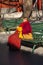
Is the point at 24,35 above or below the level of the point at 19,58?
above

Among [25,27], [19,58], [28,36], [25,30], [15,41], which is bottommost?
[19,58]

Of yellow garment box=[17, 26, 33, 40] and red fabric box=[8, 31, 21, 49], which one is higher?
yellow garment box=[17, 26, 33, 40]

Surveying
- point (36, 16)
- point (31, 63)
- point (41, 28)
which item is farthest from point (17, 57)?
point (36, 16)

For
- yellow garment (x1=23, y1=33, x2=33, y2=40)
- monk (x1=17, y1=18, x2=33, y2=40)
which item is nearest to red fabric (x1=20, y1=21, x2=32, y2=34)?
monk (x1=17, y1=18, x2=33, y2=40)

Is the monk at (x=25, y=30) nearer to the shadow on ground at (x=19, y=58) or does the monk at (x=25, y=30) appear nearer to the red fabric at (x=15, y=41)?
the red fabric at (x=15, y=41)

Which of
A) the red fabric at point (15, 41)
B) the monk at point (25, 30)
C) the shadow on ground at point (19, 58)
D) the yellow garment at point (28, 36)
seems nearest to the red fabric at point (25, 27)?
the monk at point (25, 30)

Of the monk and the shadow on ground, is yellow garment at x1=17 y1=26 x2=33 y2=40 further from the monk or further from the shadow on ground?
the shadow on ground

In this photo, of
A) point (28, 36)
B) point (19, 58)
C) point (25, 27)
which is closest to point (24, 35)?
point (28, 36)

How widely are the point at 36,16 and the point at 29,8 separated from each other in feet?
8.09

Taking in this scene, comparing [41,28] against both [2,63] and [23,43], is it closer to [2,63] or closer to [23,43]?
[23,43]

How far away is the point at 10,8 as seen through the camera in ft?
68.0

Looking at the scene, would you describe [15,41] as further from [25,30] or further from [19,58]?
[19,58]

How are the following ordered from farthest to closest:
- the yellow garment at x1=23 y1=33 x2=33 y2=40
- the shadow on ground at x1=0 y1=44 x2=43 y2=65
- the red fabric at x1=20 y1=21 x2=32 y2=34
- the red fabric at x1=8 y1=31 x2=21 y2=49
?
1. the red fabric at x1=20 y1=21 x2=32 y2=34
2. the yellow garment at x1=23 y1=33 x2=33 y2=40
3. the red fabric at x1=8 y1=31 x2=21 y2=49
4. the shadow on ground at x1=0 y1=44 x2=43 y2=65

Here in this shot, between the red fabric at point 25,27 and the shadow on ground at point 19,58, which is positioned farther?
the red fabric at point 25,27
